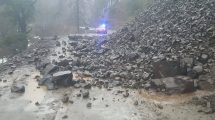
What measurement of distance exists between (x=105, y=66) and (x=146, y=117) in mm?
9420

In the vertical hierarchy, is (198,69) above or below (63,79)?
above

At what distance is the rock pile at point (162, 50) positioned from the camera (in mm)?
20906

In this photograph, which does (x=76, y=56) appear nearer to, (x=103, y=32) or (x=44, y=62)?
(x=44, y=62)

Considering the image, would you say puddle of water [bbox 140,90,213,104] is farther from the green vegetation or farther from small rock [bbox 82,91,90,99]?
the green vegetation

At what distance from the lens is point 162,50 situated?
930 inches

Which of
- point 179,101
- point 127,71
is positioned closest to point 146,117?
point 179,101

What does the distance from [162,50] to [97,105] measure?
23.9ft

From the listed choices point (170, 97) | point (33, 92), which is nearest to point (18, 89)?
point (33, 92)

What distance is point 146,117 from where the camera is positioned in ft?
54.3

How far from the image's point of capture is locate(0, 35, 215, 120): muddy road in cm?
1697

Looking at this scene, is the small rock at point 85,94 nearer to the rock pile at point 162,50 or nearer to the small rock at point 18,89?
the rock pile at point 162,50

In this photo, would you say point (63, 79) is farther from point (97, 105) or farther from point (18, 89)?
point (97, 105)

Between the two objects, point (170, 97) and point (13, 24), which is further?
point (13, 24)

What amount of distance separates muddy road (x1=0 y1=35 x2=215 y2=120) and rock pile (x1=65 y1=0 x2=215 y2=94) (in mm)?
1660
